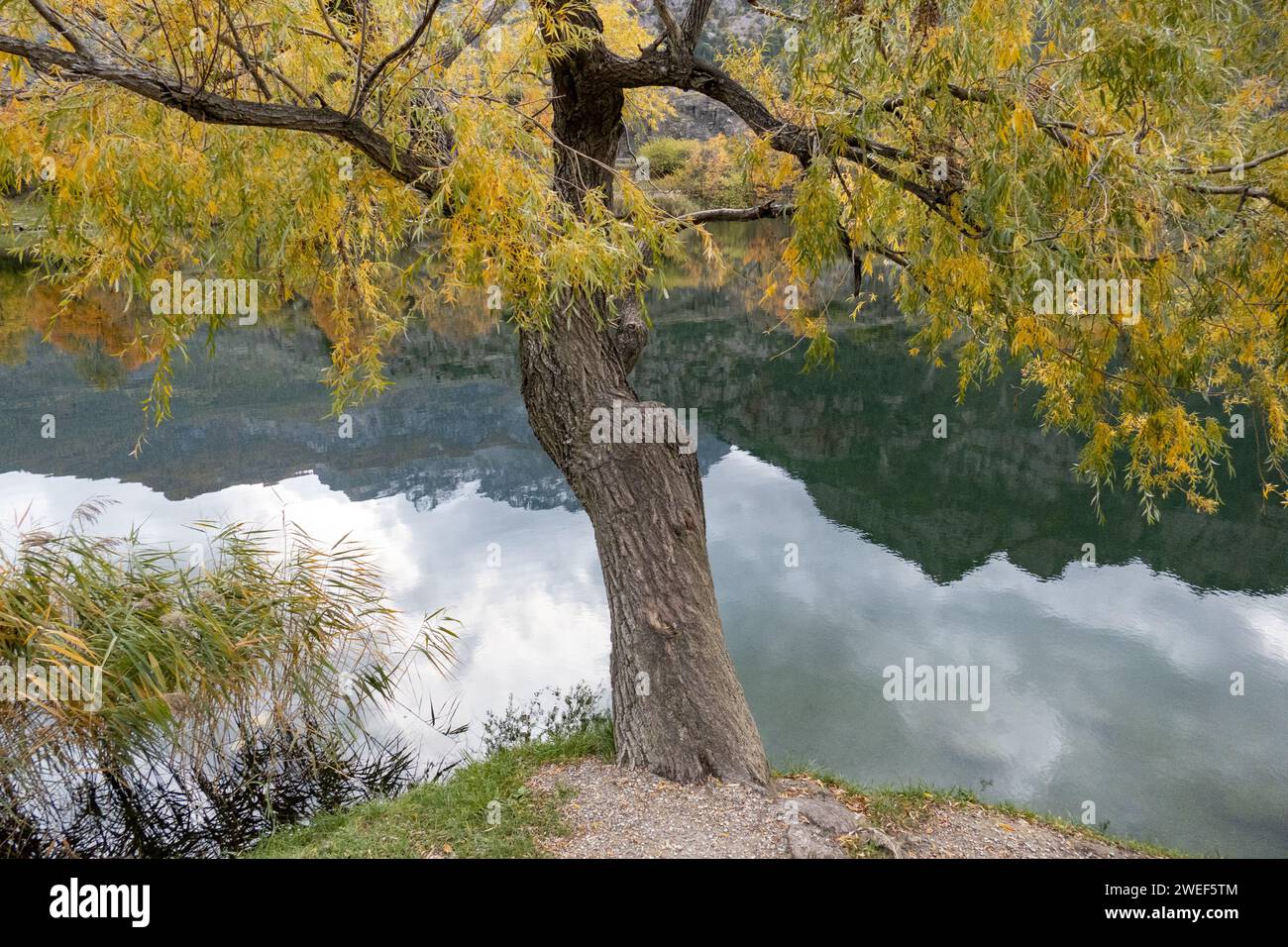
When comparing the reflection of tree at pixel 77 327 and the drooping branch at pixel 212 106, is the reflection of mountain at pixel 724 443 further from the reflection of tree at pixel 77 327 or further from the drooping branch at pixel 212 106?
the drooping branch at pixel 212 106

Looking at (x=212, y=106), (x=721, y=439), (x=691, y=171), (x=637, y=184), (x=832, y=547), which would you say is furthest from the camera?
(x=691, y=171)

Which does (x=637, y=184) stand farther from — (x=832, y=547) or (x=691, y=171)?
(x=691, y=171)

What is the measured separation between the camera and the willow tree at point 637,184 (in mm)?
2945

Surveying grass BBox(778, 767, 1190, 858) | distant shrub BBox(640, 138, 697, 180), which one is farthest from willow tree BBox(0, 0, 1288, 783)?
distant shrub BBox(640, 138, 697, 180)

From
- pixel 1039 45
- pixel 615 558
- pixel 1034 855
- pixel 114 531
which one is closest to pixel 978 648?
pixel 1034 855

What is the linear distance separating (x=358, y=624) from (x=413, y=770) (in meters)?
1.05

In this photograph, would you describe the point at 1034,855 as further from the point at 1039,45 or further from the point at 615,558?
the point at 1039,45

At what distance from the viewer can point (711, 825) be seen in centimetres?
362

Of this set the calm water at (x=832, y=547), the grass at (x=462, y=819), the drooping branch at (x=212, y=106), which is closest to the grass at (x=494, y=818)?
the grass at (x=462, y=819)

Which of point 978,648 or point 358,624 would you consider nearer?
point 358,624

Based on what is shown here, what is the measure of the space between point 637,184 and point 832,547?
794 centimetres

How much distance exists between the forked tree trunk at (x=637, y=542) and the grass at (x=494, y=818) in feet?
1.74

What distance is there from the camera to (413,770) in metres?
5.57

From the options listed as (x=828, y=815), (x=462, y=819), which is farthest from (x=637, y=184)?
(x=462, y=819)
